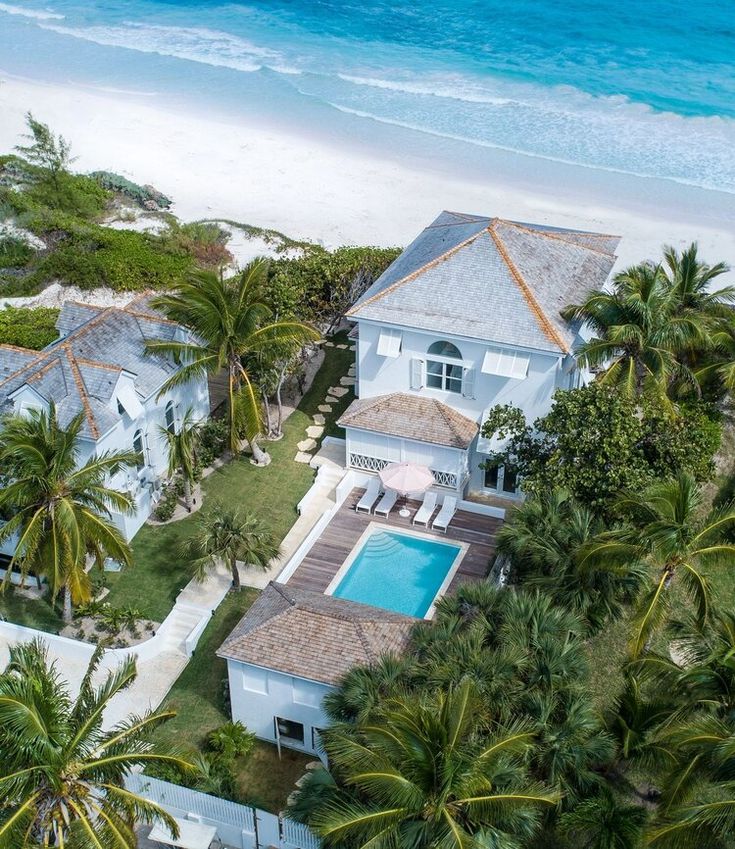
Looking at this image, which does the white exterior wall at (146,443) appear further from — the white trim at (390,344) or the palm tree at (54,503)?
the white trim at (390,344)

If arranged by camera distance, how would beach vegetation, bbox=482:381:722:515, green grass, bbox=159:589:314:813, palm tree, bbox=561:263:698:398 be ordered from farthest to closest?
palm tree, bbox=561:263:698:398 < beach vegetation, bbox=482:381:722:515 < green grass, bbox=159:589:314:813

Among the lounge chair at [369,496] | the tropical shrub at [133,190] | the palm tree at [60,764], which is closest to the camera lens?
the palm tree at [60,764]

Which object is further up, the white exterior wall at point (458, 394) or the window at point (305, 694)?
the white exterior wall at point (458, 394)

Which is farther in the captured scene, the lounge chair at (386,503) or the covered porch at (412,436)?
the lounge chair at (386,503)

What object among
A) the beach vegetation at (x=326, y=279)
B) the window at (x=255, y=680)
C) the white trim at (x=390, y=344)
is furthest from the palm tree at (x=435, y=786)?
the beach vegetation at (x=326, y=279)

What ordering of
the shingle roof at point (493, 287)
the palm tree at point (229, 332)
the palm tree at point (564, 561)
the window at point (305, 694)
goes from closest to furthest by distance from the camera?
1. the window at point (305, 694)
2. the palm tree at point (564, 561)
3. the shingle roof at point (493, 287)
4. the palm tree at point (229, 332)

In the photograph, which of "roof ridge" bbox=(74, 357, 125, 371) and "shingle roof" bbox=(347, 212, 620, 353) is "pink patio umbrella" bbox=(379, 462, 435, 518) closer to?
"shingle roof" bbox=(347, 212, 620, 353)

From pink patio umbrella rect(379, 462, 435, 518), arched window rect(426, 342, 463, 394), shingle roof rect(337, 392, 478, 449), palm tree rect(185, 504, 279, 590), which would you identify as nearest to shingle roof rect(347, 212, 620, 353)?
arched window rect(426, 342, 463, 394)
